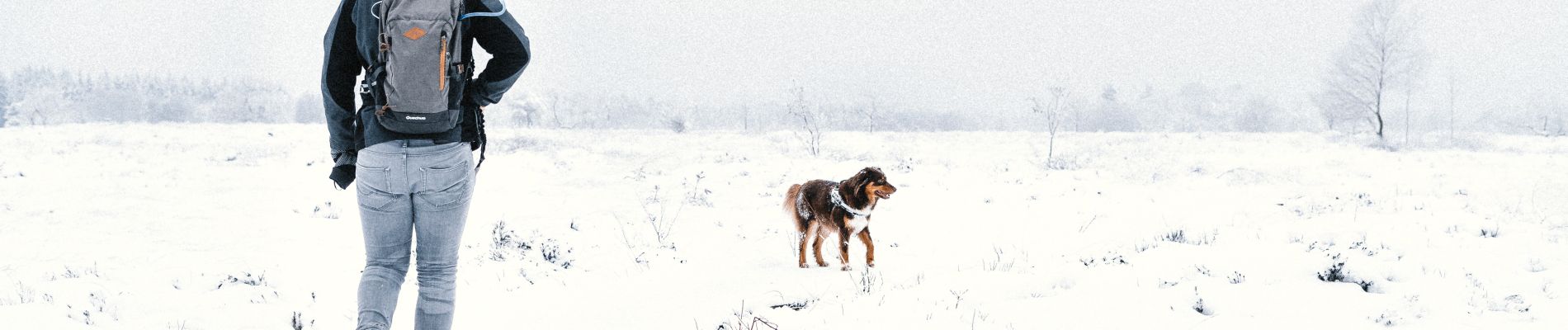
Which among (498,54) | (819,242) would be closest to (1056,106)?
(819,242)

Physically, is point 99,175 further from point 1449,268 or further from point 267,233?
point 1449,268

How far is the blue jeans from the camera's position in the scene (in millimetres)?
2109

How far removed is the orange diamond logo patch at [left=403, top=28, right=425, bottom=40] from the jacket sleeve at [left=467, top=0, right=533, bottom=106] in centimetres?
30

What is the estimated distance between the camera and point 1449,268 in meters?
4.15

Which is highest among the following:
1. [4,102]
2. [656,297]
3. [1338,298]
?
[4,102]

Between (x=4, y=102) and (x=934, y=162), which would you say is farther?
(x=4, y=102)

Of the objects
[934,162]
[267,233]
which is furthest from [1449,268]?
[934,162]

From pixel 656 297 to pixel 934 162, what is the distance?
44.9 feet

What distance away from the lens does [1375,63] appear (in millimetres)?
26500

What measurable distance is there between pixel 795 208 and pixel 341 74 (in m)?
4.12

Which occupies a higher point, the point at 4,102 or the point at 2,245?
the point at 4,102

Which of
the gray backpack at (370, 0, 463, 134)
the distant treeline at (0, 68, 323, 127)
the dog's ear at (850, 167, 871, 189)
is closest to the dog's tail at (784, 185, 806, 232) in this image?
the dog's ear at (850, 167, 871, 189)

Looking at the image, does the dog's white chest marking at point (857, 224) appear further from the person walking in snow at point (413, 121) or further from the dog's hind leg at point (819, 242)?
the person walking in snow at point (413, 121)

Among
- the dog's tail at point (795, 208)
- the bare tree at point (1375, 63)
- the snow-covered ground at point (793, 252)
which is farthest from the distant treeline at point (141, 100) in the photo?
the bare tree at point (1375, 63)
